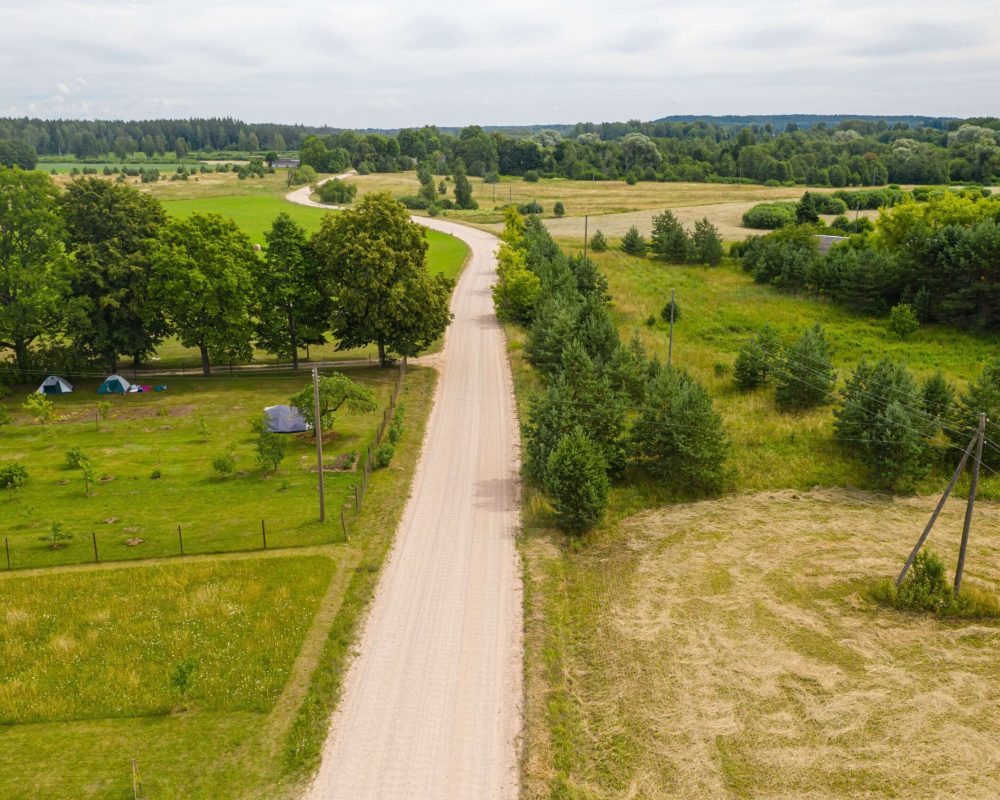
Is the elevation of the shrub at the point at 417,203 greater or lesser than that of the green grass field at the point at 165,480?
greater

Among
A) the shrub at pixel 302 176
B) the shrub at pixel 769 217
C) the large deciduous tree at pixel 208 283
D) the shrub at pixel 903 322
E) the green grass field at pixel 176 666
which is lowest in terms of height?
the green grass field at pixel 176 666

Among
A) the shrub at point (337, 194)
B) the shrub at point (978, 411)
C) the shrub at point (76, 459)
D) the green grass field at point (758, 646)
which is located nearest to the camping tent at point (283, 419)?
the shrub at point (76, 459)

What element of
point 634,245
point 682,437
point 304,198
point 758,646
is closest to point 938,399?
point 682,437

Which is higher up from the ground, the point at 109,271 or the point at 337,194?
the point at 337,194

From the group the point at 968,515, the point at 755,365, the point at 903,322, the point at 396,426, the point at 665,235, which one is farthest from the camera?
the point at 665,235

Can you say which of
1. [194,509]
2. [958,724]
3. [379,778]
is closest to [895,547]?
[958,724]

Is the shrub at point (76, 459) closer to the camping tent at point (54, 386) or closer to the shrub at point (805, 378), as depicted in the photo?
the camping tent at point (54, 386)

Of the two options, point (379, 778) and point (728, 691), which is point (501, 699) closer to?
point (379, 778)

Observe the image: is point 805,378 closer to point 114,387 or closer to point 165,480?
point 165,480
